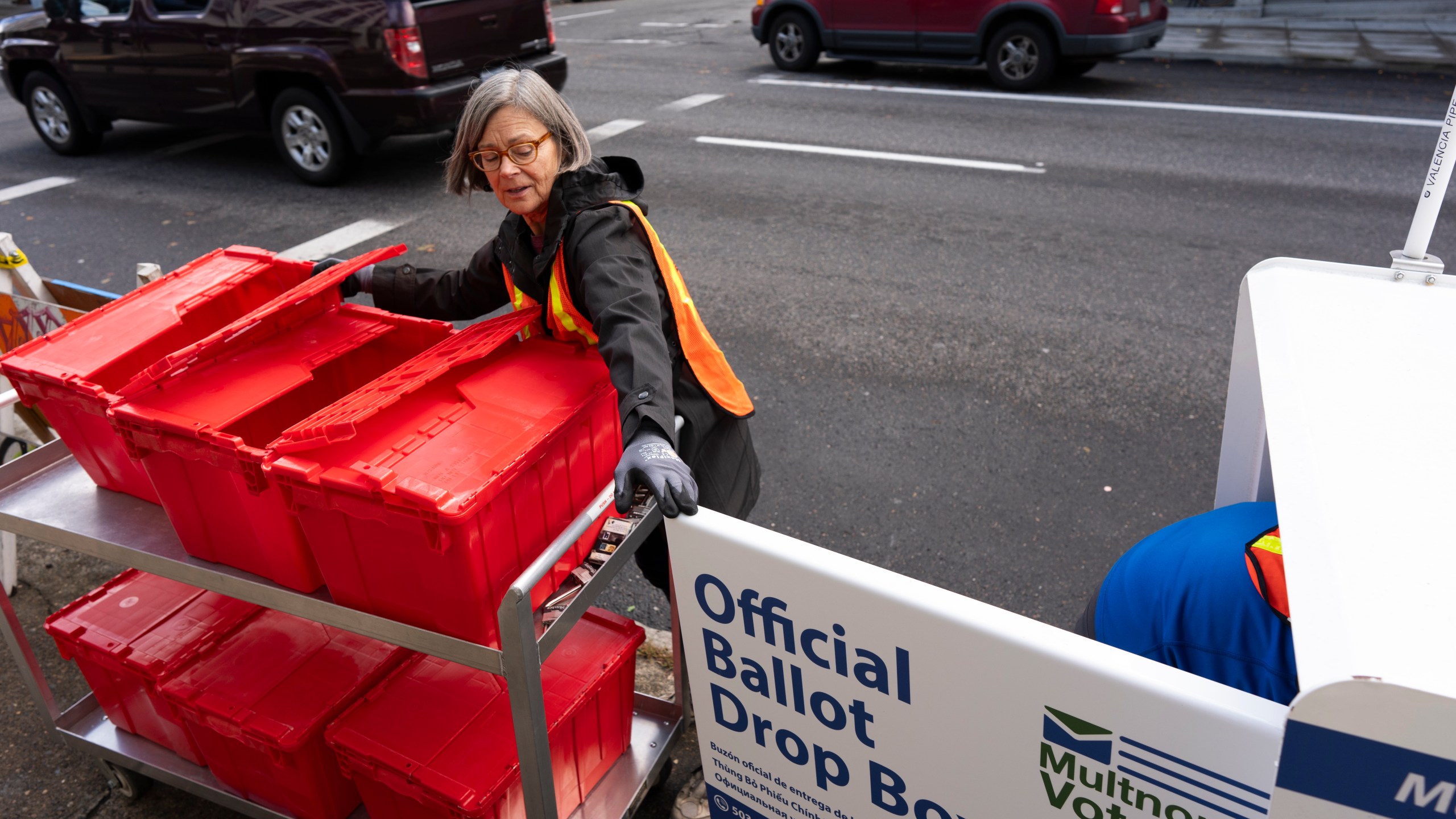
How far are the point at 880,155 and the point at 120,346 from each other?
7.15 m

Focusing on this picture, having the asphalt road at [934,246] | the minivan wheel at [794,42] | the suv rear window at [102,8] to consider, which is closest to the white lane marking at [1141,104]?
the asphalt road at [934,246]

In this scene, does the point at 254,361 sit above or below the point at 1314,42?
above

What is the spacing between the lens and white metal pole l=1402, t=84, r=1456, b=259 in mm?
1607

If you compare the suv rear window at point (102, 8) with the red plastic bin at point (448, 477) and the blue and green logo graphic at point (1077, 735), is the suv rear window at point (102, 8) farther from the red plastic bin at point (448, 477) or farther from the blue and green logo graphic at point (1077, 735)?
the blue and green logo graphic at point (1077, 735)

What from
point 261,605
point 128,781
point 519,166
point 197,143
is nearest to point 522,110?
point 519,166

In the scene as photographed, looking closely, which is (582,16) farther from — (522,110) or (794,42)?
(522,110)

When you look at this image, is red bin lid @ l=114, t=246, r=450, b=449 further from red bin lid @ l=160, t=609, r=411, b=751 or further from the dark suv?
the dark suv

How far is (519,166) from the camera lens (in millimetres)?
2209

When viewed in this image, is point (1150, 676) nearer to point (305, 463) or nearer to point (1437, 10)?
point (305, 463)

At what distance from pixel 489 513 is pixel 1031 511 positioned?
8.61 feet

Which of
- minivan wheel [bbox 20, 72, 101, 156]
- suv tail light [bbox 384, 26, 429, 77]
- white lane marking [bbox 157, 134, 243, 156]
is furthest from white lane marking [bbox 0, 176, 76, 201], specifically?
suv tail light [bbox 384, 26, 429, 77]

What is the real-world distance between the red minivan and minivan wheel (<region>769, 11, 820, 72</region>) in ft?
0.04

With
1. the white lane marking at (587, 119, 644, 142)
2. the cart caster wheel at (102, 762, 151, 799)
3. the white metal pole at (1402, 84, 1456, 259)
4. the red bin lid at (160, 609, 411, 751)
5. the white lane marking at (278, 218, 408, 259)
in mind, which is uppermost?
the white metal pole at (1402, 84, 1456, 259)

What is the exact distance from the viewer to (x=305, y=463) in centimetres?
185
